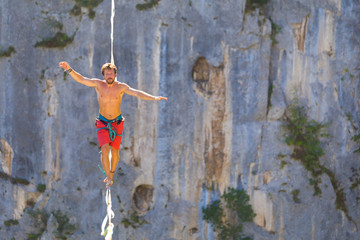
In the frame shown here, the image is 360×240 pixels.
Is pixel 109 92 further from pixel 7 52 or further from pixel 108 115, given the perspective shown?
pixel 7 52

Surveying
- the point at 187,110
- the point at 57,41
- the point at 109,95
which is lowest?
the point at 109,95

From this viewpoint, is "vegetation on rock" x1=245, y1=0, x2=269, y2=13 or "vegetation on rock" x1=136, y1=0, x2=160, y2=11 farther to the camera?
"vegetation on rock" x1=245, y1=0, x2=269, y2=13

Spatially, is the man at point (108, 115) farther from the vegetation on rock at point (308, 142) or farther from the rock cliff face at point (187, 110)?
the vegetation on rock at point (308, 142)

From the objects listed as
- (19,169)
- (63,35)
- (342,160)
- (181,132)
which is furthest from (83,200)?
(342,160)

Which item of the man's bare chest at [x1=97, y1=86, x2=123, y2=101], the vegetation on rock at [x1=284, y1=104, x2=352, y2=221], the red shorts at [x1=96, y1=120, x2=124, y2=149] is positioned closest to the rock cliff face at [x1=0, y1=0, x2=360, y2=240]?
the vegetation on rock at [x1=284, y1=104, x2=352, y2=221]

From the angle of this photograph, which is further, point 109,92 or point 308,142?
point 308,142

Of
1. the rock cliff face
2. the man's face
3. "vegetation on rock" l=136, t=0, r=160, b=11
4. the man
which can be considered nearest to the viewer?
the man's face

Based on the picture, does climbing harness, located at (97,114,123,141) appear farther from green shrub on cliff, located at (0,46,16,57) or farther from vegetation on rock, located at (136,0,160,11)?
green shrub on cliff, located at (0,46,16,57)

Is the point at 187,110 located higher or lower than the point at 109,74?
higher

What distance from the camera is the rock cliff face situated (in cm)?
1602

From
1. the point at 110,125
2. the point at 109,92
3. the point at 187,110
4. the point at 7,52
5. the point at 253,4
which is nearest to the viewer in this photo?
the point at 109,92

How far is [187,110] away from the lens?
16.2 m

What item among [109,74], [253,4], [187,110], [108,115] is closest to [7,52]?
[187,110]

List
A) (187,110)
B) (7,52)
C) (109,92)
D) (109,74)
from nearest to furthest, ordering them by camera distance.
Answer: (109,74), (109,92), (187,110), (7,52)
